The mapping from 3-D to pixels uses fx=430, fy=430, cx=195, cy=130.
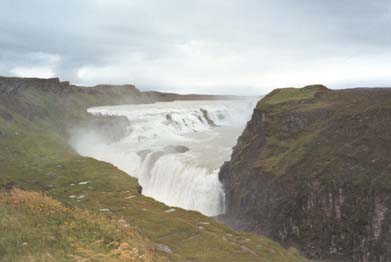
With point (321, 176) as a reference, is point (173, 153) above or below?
below

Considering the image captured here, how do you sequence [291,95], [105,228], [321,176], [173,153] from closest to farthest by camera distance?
[105,228], [321,176], [291,95], [173,153]

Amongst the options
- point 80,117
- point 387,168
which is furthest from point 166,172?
point 80,117

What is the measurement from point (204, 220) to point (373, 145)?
20894mm

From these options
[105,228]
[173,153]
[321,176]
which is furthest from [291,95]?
[105,228]

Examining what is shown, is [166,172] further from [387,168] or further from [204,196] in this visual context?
[387,168]

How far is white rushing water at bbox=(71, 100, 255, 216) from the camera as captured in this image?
5819 cm

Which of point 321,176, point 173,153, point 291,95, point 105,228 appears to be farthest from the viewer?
point 173,153

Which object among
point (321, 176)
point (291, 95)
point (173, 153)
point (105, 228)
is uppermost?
point (291, 95)

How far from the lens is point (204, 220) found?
31625 millimetres

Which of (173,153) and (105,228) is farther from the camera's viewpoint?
(173,153)

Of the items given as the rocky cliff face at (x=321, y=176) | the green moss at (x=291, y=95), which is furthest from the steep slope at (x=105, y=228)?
the green moss at (x=291, y=95)

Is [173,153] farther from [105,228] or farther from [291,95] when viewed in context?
[105,228]

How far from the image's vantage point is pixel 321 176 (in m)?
43.5

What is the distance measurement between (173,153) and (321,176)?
113 feet
